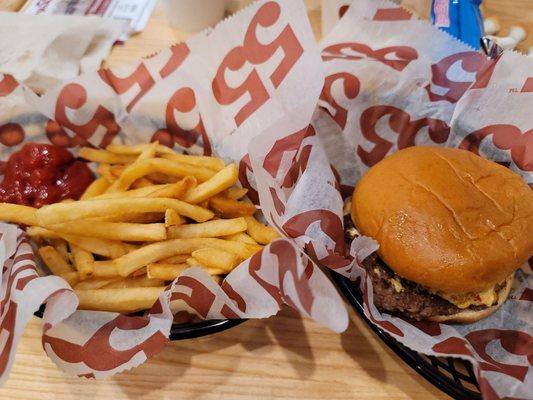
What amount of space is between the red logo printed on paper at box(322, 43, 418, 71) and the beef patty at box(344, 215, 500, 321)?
25.0 inches

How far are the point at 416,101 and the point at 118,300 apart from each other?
1.08 meters

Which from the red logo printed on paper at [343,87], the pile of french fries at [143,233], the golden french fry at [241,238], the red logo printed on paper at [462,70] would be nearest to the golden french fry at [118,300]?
the pile of french fries at [143,233]

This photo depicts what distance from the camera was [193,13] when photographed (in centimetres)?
214

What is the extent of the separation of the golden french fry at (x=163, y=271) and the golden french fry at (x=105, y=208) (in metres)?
0.14

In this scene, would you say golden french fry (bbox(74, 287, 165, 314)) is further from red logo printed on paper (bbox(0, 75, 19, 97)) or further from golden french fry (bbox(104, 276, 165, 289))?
red logo printed on paper (bbox(0, 75, 19, 97))

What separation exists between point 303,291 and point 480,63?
3.12 feet

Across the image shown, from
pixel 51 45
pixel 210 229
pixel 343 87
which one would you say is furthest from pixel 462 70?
pixel 51 45

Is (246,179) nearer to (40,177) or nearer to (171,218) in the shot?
(171,218)

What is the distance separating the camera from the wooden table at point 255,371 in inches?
44.4

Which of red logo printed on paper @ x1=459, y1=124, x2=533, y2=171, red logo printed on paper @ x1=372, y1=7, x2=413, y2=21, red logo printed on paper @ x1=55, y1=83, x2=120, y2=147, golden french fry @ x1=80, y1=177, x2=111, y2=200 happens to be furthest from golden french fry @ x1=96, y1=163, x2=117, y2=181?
red logo printed on paper @ x1=459, y1=124, x2=533, y2=171

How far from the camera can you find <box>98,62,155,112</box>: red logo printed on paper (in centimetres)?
145

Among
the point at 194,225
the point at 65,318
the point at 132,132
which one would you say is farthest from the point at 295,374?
the point at 132,132

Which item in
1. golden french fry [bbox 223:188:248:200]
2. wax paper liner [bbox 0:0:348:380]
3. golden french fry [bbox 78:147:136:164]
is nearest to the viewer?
wax paper liner [bbox 0:0:348:380]

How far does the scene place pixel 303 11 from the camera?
48.8 inches
